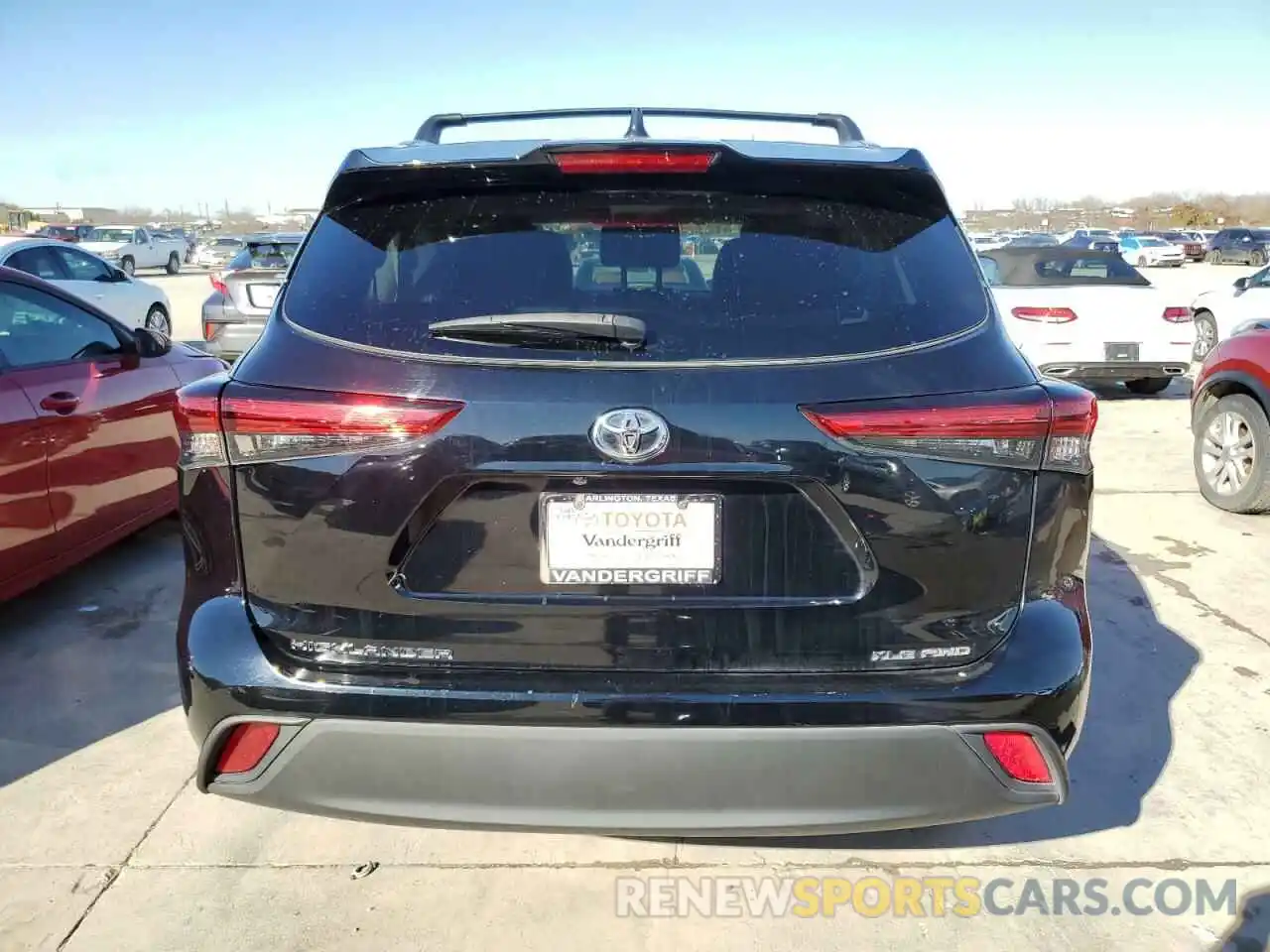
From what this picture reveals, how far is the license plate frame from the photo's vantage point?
9.88 meters

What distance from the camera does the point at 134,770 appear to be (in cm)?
325

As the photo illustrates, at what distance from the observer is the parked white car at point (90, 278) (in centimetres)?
1183

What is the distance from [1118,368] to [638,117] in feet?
27.6

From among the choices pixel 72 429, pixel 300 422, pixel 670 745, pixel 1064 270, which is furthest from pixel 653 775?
pixel 1064 270

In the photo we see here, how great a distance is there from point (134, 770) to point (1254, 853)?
347 cm

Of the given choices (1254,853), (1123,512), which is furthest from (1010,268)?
(1254,853)

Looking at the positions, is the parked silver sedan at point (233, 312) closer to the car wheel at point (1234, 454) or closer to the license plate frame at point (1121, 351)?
the license plate frame at point (1121, 351)

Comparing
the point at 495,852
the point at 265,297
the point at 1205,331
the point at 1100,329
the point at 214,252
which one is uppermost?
the point at 265,297

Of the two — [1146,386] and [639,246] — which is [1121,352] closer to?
[1146,386]

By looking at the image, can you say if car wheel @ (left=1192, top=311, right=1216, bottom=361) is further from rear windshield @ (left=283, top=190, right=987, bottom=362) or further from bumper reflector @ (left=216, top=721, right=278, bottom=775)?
bumper reflector @ (left=216, top=721, right=278, bottom=775)

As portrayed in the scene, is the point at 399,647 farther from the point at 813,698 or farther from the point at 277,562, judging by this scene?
the point at 813,698

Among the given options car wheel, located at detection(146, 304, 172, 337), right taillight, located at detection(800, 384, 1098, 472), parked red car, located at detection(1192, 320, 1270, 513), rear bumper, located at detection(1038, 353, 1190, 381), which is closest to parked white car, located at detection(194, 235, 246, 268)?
car wheel, located at detection(146, 304, 172, 337)

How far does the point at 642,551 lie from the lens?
201 cm

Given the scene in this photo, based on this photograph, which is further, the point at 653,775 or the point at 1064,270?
the point at 1064,270
